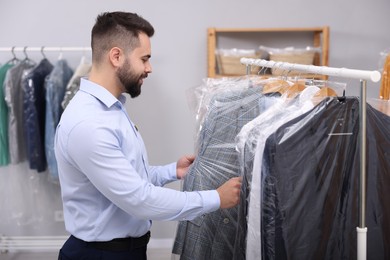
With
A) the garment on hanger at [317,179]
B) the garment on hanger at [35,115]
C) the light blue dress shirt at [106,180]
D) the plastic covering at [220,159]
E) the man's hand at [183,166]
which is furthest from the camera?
the garment on hanger at [35,115]

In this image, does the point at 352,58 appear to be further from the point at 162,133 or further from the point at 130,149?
the point at 130,149

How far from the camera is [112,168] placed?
1.25 meters

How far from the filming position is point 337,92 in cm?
148

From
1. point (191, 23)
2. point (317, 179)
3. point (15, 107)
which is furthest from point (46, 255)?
point (317, 179)

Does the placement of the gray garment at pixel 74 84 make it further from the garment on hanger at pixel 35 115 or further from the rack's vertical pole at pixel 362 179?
the rack's vertical pole at pixel 362 179

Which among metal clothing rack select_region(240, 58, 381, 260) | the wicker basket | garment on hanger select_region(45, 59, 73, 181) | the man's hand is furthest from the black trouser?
the wicker basket

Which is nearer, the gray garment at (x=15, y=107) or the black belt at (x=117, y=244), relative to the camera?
the black belt at (x=117, y=244)

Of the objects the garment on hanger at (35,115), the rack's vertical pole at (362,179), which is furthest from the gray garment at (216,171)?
the garment on hanger at (35,115)

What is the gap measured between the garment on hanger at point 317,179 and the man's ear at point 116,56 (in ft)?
1.85

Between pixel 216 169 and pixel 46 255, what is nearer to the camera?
pixel 216 169

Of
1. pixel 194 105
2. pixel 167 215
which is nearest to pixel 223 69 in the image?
pixel 194 105

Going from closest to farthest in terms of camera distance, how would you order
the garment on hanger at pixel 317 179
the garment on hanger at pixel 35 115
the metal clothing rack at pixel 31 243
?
1. the garment on hanger at pixel 317 179
2. the garment on hanger at pixel 35 115
3. the metal clothing rack at pixel 31 243

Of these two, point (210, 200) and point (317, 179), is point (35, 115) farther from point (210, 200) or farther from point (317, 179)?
point (317, 179)

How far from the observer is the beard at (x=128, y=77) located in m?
1.39
